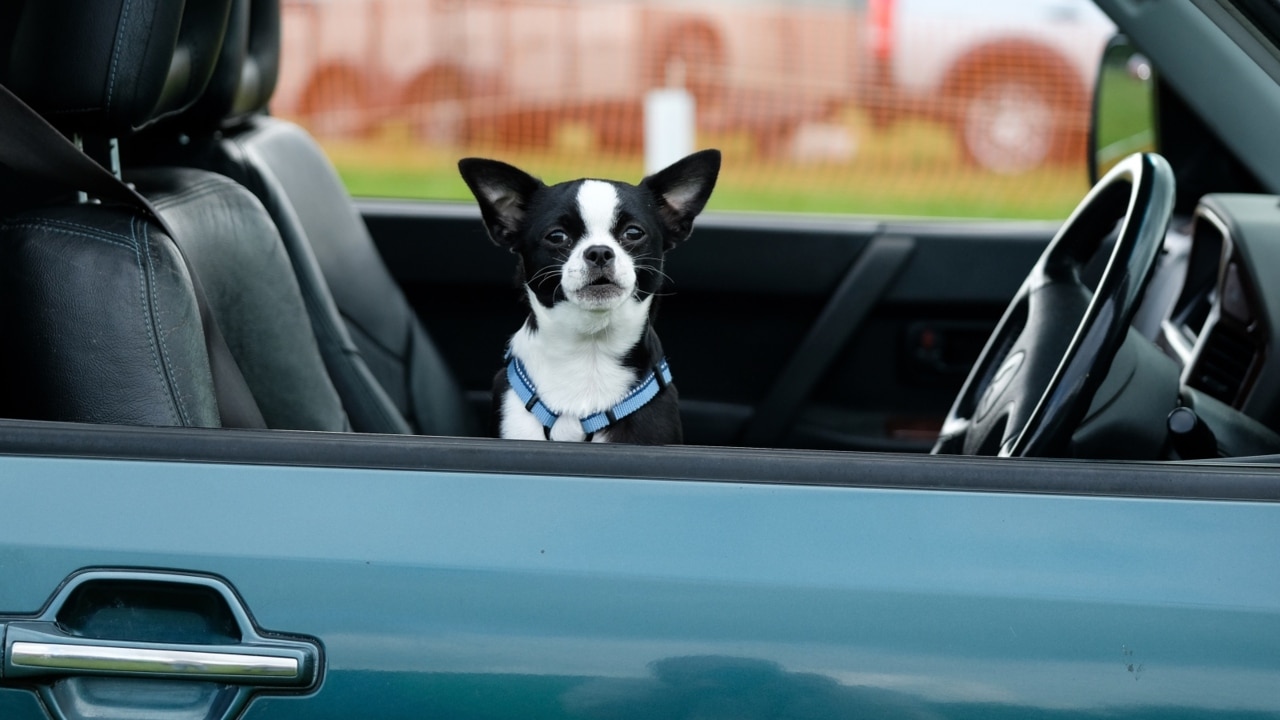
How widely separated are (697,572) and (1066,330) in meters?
0.99

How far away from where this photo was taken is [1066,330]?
2059mm

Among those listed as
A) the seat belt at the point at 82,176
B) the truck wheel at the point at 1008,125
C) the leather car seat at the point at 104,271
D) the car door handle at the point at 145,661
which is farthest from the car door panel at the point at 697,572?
the truck wheel at the point at 1008,125

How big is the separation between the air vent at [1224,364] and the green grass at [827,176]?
716 centimetres

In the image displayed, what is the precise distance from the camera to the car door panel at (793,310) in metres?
3.36

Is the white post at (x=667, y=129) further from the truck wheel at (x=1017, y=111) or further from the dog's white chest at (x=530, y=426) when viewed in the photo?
the dog's white chest at (x=530, y=426)

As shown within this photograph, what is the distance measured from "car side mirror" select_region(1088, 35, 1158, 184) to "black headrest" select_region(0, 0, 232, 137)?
2049 mm

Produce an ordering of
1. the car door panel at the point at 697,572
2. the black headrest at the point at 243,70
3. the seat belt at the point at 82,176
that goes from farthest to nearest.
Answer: the black headrest at the point at 243,70, the seat belt at the point at 82,176, the car door panel at the point at 697,572

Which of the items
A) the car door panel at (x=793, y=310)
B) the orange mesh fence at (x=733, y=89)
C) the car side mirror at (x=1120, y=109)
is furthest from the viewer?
the orange mesh fence at (x=733, y=89)

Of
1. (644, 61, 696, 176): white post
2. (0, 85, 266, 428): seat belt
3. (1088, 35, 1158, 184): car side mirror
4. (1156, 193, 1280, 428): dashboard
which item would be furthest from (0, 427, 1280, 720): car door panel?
(644, 61, 696, 176): white post

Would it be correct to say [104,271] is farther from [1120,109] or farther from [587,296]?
[1120,109]

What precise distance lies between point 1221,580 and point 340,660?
830mm

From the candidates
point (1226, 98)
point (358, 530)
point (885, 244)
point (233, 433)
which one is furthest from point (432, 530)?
point (885, 244)

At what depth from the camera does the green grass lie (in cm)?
988

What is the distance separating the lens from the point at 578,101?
11781 millimetres
